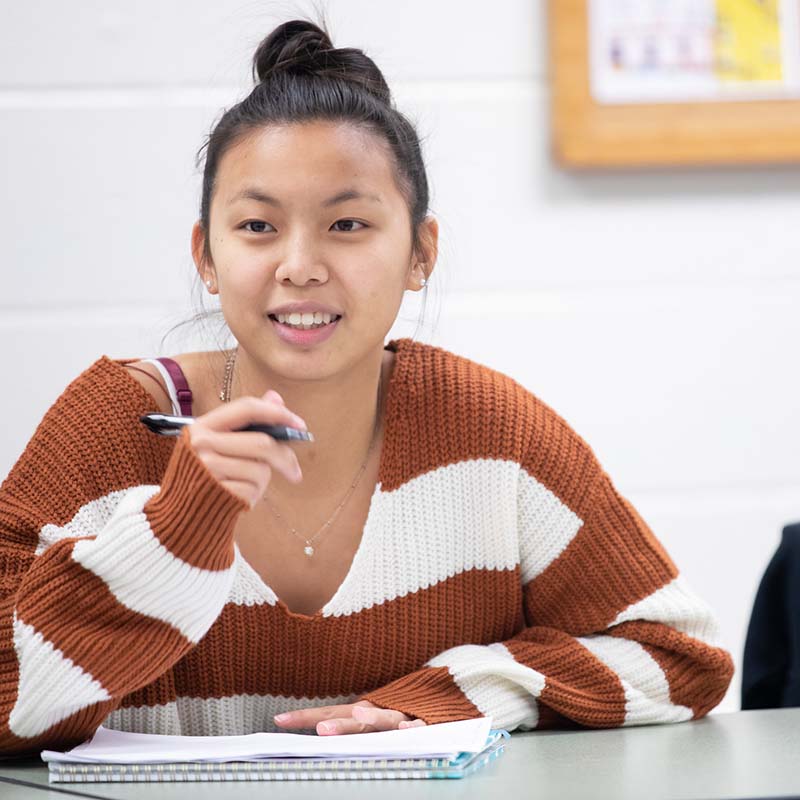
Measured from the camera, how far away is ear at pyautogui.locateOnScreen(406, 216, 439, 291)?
1.24 metres

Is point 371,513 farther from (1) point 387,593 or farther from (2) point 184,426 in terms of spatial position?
(2) point 184,426

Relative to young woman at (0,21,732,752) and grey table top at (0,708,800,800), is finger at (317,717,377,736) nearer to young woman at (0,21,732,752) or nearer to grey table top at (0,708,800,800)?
young woman at (0,21,732,752)

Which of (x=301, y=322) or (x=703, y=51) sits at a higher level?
(x=703, y=51)

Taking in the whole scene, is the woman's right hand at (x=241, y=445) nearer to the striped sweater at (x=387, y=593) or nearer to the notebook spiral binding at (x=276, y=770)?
the striped sweater at (x=387, y=593)

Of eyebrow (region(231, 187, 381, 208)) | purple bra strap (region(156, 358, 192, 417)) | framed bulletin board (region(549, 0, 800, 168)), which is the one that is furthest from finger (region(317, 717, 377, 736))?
framed bulletin board (region(549, 0, 800, 168))

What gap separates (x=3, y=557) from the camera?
1046mm

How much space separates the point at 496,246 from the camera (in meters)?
1.88

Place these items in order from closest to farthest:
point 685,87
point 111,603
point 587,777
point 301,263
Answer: point 587,777 < point 111,603 < point 301,263 < point 685,87

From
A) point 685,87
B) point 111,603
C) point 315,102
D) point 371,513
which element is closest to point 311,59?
point 315,102

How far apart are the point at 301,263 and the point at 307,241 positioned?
24 millimetres

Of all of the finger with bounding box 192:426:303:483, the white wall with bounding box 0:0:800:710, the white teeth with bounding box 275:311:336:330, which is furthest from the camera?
the white wall with bounding box 0:0:800:710

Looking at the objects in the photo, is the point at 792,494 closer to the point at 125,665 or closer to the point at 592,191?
the point at 592,191

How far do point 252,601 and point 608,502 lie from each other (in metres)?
0.35

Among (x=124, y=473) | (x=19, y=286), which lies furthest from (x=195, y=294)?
(x=124, y=473)
